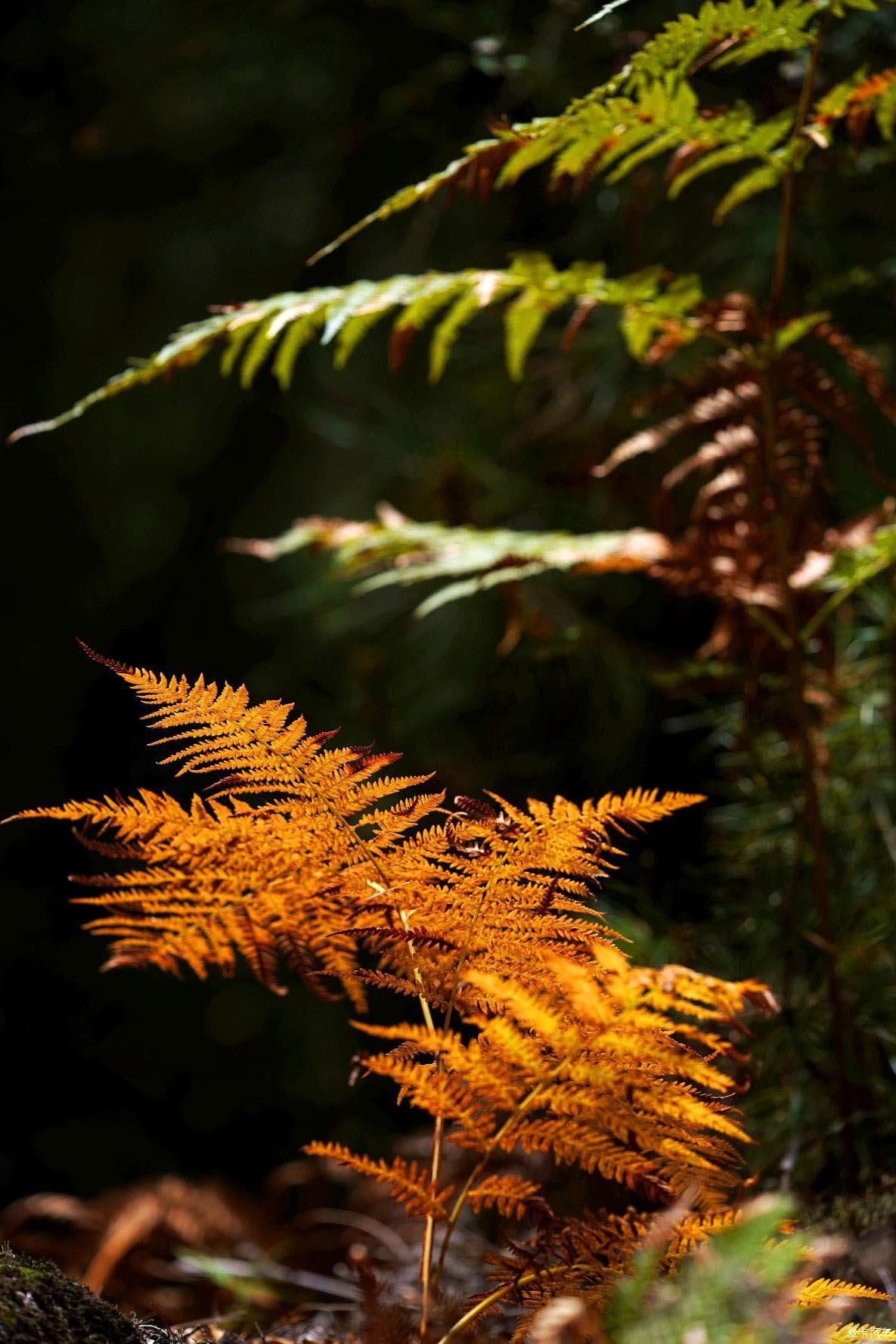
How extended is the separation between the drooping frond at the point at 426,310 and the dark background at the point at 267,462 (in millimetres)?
611

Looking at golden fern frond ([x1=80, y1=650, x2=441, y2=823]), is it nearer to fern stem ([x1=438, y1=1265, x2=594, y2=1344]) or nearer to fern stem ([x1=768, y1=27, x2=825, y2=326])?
fern stem ([x1=438, y1=1265, x2=594, y2=1344])

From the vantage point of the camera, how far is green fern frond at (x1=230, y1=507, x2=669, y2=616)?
1109 millimetres

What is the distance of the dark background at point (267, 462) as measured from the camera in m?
1.99

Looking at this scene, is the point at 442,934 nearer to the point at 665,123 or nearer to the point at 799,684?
the point at 799,684

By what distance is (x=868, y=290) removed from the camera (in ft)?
6.06

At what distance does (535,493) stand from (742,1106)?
1.27 metres

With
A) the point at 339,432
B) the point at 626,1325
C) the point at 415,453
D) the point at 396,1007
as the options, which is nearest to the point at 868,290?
the point at 415,453

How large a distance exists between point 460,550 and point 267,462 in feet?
4.85

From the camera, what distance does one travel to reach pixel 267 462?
8.39 ft

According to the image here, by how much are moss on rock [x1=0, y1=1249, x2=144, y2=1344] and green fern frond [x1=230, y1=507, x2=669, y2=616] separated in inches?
24.2

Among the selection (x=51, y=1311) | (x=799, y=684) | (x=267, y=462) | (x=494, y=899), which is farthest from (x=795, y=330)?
(x=267, y=462)

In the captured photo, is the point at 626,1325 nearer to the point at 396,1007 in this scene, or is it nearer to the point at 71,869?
the point at 396,1007

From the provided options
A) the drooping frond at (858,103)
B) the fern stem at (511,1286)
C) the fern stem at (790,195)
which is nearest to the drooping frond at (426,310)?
the fern stem at (790,195)

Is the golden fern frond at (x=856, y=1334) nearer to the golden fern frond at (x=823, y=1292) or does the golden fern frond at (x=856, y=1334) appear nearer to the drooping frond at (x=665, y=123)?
the golden fern frond at (x=823, y=1292)
